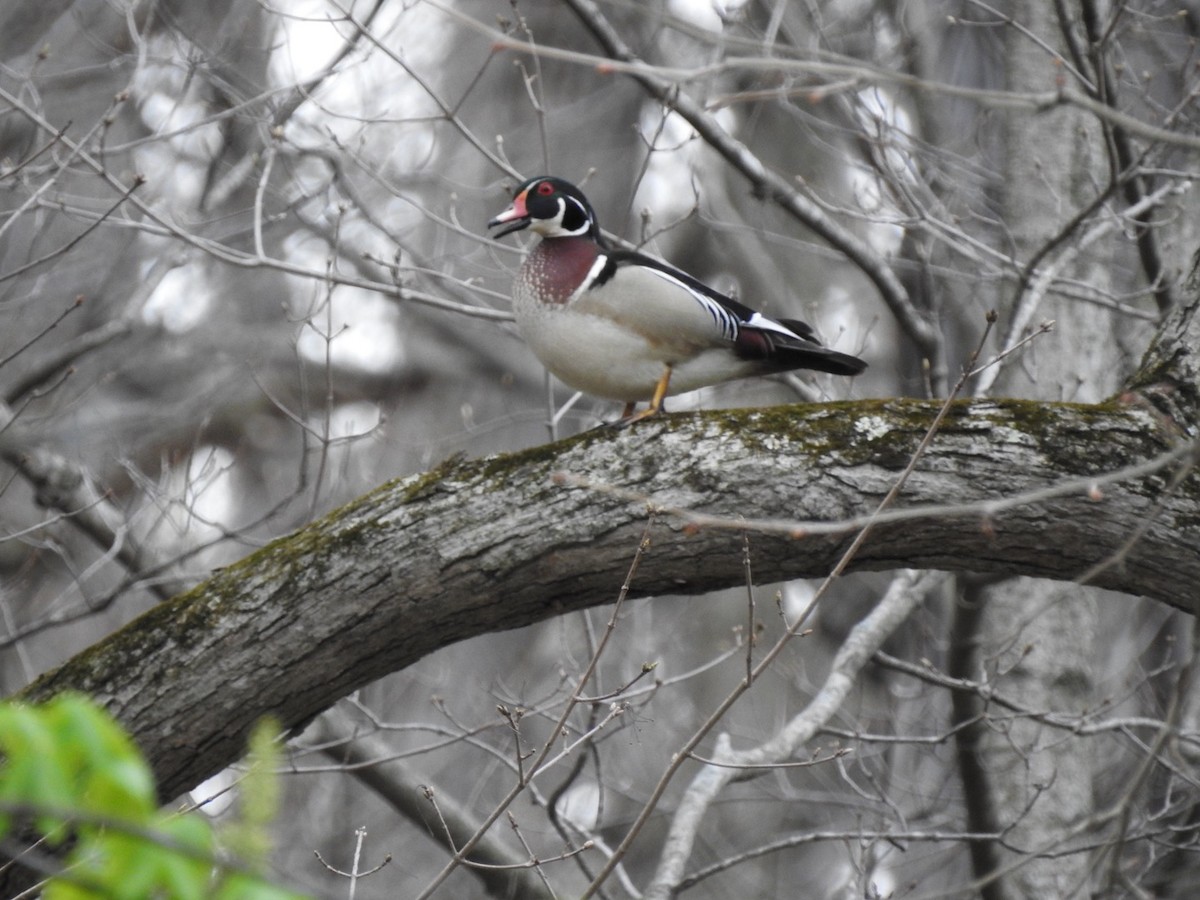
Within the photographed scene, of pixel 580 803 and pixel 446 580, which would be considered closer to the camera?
pixel 446 580

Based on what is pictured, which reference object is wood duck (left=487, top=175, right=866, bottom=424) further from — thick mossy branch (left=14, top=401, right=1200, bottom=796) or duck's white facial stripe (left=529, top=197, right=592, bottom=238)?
thick mossy branch (left=14, top=401, right=1200, bottom=796)

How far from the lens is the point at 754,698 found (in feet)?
30.7

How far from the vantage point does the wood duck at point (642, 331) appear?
13.2 ft

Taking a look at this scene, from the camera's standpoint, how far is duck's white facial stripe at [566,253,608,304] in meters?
4.13

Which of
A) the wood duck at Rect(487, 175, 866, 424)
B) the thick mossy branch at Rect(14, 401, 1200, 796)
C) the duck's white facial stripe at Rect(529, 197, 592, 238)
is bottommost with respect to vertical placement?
the thick mossy branch at Rect(14, 401, 1200, 796)

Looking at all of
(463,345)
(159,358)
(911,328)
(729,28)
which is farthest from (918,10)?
(159,358)

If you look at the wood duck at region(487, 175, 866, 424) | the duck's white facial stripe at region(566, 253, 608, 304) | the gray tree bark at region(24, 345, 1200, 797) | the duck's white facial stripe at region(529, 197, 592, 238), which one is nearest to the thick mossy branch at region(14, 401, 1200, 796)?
the gray tree bark at region(24, 345, 1200, 797)

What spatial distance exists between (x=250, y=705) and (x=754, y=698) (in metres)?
6.49

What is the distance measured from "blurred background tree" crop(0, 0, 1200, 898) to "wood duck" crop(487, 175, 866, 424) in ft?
1.86

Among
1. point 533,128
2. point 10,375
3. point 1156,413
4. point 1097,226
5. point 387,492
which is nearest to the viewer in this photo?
point 1156,413

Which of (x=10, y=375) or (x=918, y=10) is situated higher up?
(x=918, y=10)

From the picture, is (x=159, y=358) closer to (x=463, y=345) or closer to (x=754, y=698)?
(x=463, y=345)

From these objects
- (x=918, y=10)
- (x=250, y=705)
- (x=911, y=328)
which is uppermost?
(x=918, y=10)

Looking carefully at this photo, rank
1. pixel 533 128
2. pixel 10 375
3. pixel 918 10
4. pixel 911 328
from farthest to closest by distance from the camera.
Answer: pixel 533 128, pixel 918 10, pixel 10 375, pixel 911 328
